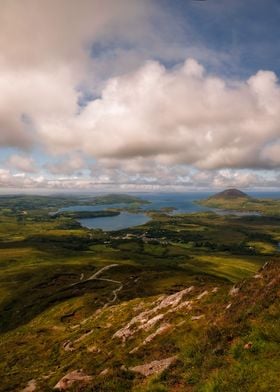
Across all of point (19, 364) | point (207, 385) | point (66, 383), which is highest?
point (207, 385)

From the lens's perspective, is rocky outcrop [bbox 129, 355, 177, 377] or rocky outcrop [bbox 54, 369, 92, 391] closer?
rocky outcrop [bbox 129, 355, 177, 377]

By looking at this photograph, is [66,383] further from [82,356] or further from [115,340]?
[115,340]

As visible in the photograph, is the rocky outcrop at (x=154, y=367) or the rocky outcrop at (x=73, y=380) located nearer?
the rocky outcrop at (x=154, y=367)

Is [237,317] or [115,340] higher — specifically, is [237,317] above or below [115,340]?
above

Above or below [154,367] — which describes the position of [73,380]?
below

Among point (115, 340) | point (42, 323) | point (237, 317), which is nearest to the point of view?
point (237, 317)

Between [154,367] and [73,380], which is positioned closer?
[154,367]

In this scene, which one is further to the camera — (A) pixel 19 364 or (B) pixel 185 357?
(A) pixel 19 364

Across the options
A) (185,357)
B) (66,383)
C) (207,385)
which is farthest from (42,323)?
(207,385)

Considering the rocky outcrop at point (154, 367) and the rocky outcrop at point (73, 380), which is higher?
the rocky outcrop at point (154, 367)

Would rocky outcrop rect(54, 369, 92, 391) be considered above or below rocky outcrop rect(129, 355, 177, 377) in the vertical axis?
below

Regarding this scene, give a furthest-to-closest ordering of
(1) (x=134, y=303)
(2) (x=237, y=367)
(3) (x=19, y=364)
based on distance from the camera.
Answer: (1) (x=134, y=303) < (3) (x=19, y=364) < (2) (x=237, y=367)
